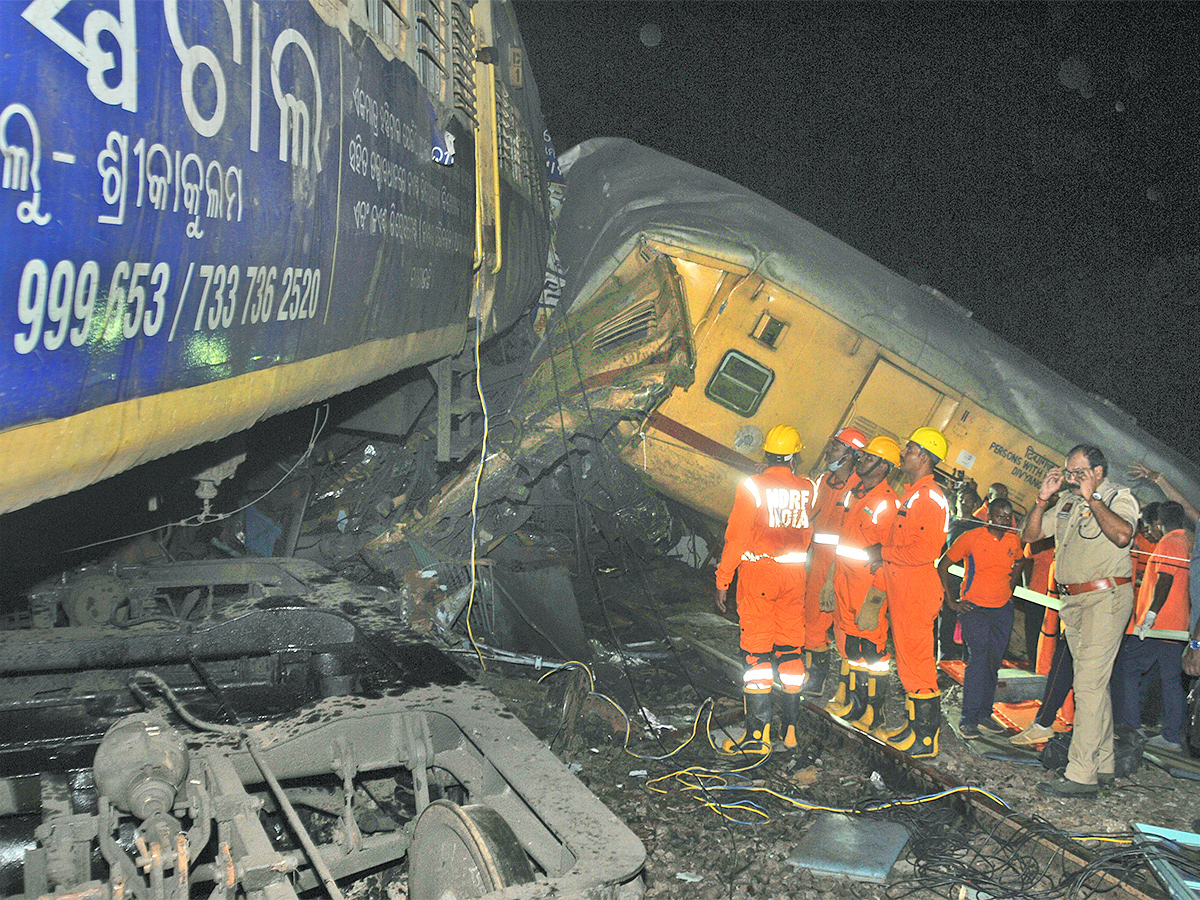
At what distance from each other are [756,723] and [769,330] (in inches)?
129

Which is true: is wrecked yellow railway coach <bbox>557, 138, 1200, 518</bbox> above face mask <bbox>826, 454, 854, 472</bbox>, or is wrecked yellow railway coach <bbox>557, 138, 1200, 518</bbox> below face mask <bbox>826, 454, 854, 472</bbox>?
above

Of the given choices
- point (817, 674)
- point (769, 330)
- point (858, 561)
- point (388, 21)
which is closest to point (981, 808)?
point (858, 561)

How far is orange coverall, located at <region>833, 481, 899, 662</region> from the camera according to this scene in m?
5.58

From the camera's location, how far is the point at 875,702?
222 inches

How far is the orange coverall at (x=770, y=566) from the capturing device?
5387mm

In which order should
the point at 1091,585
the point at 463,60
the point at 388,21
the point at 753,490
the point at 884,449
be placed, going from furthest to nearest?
1. the point at 884,449
2. the point at 753,490
3. the point at 1091,585
4. the point at 463,60
5. the point at 388,21

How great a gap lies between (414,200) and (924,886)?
344cm

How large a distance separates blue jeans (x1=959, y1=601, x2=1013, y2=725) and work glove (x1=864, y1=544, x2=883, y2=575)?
609mm

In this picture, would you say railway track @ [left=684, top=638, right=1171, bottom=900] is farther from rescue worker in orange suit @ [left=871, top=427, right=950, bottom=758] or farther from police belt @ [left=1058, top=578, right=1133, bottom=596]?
police belt @ [left=1058, top=578, right=1133, bottom=596]

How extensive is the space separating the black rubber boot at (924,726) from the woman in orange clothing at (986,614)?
46 cm

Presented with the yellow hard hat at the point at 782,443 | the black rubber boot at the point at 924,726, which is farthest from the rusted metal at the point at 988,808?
the yellow hard hat at the point at 782,443

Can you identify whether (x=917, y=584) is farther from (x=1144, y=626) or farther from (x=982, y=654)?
(x=1144, y=626)

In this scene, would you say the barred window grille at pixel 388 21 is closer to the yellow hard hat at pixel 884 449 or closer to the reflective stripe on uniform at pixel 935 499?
the reflective stripe on uniform at pixel 935 499

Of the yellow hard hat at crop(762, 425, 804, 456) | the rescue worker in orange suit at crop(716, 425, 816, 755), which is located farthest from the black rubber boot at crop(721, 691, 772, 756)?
the yellow hard hat at crop(762, 425, 804, 456)
